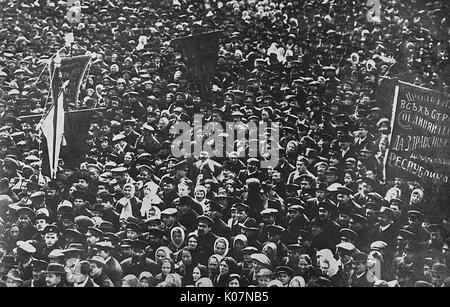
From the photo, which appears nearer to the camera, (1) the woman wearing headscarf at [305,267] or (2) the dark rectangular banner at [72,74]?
(1) the woman wearing headscarf at [305,267]

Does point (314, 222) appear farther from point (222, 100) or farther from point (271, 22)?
point (271, 22)

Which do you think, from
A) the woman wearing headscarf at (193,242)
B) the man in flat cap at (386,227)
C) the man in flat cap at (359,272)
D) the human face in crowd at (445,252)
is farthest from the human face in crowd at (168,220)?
the human face in crowd at (445,252)

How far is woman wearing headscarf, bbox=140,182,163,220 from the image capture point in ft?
8.57

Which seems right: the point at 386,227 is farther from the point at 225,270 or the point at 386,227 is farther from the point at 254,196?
the point at 225,270

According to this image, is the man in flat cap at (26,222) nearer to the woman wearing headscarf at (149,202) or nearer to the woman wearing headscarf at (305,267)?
the woman wearing headscarf at (149,202)

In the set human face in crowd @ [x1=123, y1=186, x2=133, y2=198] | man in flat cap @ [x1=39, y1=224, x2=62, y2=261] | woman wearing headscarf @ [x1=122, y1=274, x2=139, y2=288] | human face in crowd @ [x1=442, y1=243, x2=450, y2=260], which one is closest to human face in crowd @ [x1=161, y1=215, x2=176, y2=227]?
human face in crowd @ [x1=123, y1=186, x2=133, y2=198]

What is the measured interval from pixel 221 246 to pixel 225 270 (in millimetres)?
125

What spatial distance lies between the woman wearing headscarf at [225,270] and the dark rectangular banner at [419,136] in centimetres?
94

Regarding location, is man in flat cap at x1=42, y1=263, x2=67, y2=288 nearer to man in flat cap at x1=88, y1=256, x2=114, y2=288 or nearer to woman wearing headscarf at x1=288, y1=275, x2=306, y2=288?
man in flat cap at x1=88, y1=256, x2=114, y2=288

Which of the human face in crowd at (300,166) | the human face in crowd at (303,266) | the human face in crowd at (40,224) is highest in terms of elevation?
the human face in crowd at (300,166)

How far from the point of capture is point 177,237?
102 inches

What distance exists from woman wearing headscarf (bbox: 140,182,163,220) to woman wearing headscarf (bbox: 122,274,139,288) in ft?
1.02

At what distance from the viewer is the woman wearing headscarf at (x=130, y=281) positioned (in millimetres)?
2586
